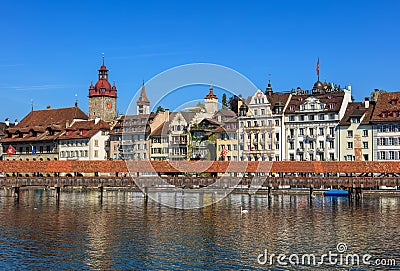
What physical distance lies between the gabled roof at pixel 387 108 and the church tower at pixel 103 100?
6854 centimetres

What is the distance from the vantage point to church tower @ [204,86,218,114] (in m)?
104

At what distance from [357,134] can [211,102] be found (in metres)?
25.2

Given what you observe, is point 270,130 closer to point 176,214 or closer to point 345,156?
point 345,156

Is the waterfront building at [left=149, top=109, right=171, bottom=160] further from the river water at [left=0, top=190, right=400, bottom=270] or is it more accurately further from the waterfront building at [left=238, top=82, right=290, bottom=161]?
the river water at [left=0, top=190, right=400, bottom=270]

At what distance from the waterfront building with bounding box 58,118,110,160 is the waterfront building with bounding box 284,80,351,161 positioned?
42525 millimetres

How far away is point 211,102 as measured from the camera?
107m

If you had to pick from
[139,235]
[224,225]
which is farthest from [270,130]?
[139,235]

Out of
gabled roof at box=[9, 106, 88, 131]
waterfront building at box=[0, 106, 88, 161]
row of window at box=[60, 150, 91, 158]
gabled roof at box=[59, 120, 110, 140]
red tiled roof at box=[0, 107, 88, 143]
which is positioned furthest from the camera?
gabled roof at box=[9, 106, 88, 131]

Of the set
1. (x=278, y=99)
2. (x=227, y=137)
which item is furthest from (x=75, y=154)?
(x=278, y=99)

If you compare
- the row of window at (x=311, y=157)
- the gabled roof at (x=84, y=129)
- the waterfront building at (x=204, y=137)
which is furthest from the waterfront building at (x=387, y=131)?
the gabled roof at (x=84, y=129)

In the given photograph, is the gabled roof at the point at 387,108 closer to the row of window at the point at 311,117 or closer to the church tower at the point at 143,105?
the row of window at the point at 311,117

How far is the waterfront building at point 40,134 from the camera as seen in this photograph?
464 feet

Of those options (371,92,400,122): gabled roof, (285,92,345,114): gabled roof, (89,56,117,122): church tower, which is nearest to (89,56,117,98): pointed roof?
(89,56,117,122): church tower

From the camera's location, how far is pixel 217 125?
401 ft
